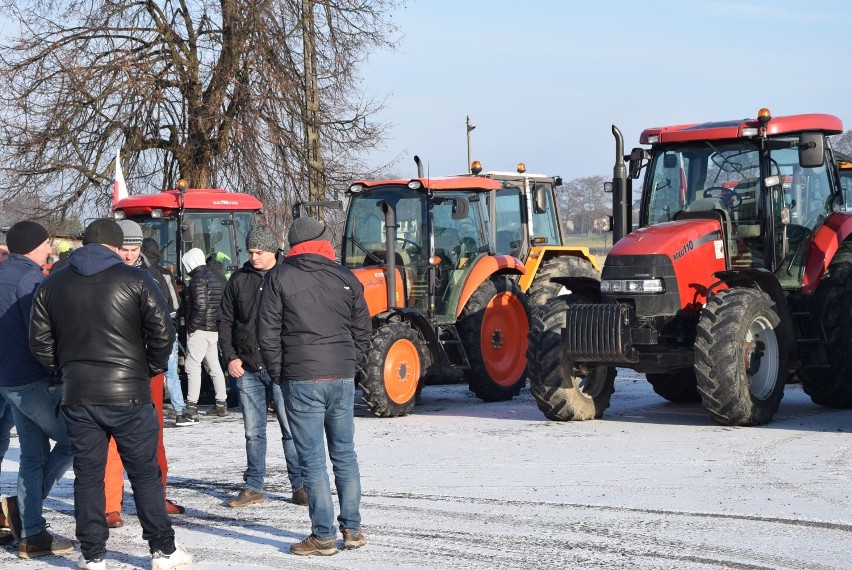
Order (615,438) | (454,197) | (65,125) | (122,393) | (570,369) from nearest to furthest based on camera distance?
(122,393)
(615,438)
(570,369)
(454,197)
(65,125)

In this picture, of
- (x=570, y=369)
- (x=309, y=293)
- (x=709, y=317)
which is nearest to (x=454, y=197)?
(x=570, y=369)

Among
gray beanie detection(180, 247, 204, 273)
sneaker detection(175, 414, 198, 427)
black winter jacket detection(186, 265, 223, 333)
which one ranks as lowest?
sneaker detection(175, 414, 198, 427)

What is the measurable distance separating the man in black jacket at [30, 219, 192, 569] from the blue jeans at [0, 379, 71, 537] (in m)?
0.53

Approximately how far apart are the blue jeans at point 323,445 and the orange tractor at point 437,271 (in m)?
5.76

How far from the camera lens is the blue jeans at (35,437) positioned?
22.7ft

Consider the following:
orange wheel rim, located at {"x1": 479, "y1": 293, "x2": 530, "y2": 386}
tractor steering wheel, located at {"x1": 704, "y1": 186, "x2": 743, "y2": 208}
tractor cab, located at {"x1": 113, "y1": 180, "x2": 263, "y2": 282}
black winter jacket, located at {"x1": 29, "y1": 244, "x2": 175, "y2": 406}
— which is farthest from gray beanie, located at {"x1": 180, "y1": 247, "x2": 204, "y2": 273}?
black winter jacket, located at {"x1": 29, "y1": 244, "x2": 175, "y2": 406}

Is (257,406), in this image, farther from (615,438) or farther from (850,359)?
(850,359)

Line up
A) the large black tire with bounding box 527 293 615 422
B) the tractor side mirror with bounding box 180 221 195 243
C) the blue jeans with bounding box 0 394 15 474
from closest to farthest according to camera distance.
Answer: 1. the blue jeans with bounding box 0 394 15 474
2. the large black tire with bounding box 527 293 615 422
3. the tractor side mirror with bounding box 180 221 195 243

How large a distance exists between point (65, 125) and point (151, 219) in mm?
6614

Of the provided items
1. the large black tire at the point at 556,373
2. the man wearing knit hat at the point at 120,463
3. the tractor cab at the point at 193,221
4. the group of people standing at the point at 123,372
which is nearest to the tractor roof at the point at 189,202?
the tractor cab at the point at 193,221

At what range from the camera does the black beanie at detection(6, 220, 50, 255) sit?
7.20 meters

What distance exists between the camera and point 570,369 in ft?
37.0

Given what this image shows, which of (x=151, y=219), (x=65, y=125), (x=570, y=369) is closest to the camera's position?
(x=570, y=369)

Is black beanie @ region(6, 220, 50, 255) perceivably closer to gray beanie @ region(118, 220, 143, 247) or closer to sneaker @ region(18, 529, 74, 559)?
gray beanie @ region(118, 220, 143, 247)
